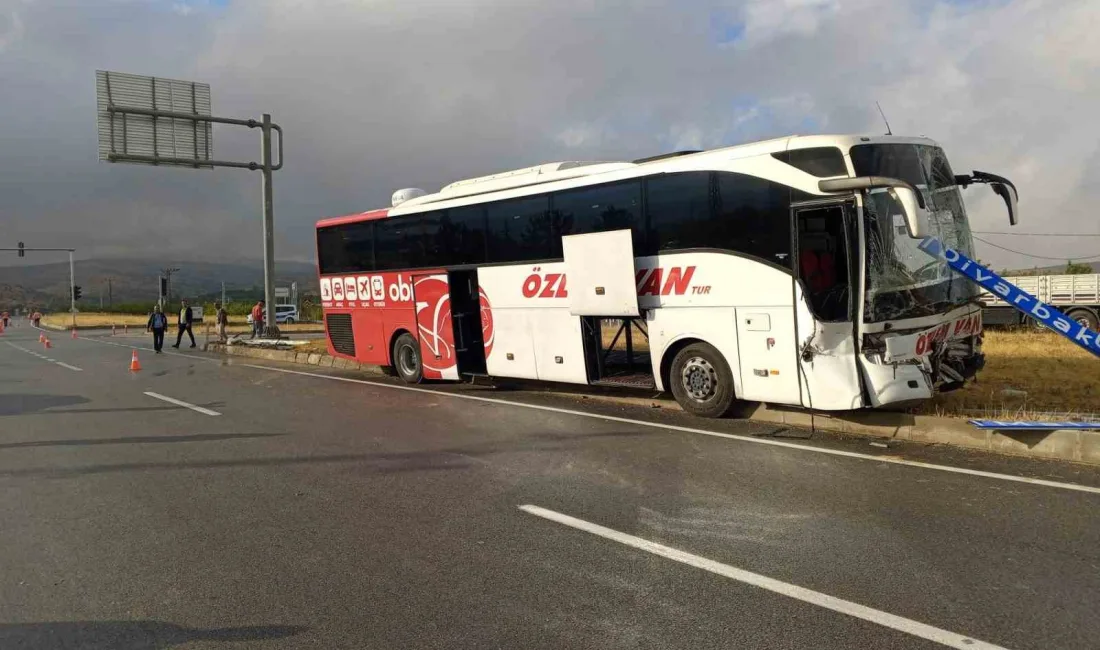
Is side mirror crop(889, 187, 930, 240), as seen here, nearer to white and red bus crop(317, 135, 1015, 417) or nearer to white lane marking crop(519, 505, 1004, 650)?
white and red bus crop(317, 135, 1015, 417)

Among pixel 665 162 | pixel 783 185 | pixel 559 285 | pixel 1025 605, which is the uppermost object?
pixel 665 162

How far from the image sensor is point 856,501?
19.0 feet

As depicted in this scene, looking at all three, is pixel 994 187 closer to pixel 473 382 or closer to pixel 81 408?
pixel 473 382

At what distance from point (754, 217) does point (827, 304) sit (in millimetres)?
1336

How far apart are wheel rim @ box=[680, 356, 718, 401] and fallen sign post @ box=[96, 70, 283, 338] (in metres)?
18.1

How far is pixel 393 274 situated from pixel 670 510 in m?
9.96

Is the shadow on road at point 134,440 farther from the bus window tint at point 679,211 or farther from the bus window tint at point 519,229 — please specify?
the bus window tint at point 679,211

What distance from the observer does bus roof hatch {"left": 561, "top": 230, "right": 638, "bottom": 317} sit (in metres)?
9.95

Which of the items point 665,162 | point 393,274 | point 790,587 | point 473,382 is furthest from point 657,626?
point 393,274

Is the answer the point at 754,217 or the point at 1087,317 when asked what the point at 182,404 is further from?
the point at 1087,317

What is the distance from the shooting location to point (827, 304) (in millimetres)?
8023

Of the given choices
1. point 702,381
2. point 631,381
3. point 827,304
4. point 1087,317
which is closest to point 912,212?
point 827,304

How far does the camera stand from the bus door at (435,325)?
1331 cm

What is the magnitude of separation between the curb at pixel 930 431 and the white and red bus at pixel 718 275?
0.45 meters
